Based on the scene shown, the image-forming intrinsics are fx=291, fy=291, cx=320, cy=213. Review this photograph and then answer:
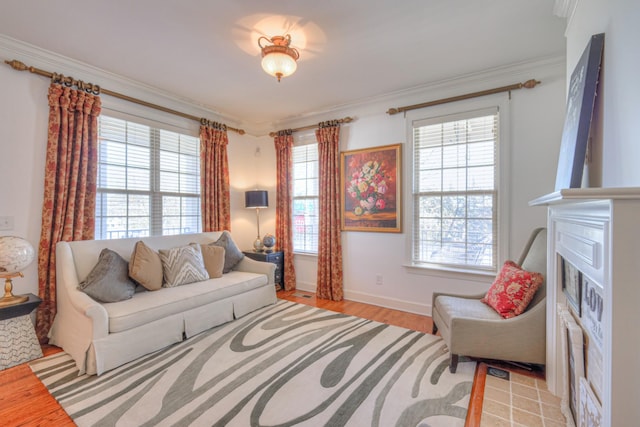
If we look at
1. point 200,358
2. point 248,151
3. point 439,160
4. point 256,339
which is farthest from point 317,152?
point 200,358

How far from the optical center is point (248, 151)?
15.5 ft

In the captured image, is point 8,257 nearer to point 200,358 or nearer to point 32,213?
point 32,213

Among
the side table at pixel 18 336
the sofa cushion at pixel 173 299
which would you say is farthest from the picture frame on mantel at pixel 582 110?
the side table at pixel 18 336

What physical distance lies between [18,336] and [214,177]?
2479mm

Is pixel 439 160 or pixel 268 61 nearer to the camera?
pixel 268 61

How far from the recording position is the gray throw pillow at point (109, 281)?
245 centimetres

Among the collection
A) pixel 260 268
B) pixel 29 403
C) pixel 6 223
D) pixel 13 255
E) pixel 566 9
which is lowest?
pixel 29 403

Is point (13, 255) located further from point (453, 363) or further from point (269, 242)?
point (453, 363)

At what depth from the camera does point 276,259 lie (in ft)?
14.3

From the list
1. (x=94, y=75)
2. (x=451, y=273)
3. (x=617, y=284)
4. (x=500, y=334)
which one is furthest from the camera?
(x=451, y=273)

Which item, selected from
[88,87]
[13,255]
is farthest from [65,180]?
[88,87]

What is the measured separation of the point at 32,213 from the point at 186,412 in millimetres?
2322

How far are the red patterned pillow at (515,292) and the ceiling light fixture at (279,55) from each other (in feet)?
8.07

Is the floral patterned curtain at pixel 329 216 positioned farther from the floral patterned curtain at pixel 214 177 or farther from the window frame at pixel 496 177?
the floral patterned curtain at pixel 214 177
